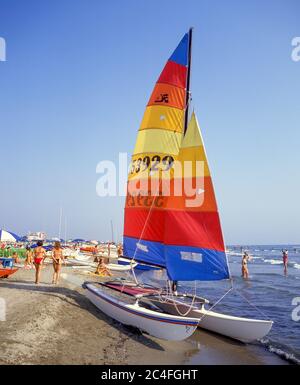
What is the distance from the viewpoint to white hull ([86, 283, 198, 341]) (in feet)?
28.6

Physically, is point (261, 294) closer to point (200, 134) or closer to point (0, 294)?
point (200, 134)

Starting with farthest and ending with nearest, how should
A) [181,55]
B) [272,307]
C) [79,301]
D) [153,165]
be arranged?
[272,307]
[181,55]
[153,165]
[79,301]

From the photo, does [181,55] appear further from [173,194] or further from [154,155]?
[173,194]

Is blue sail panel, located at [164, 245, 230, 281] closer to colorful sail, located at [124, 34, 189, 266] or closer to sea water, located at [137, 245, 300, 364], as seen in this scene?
sea water, located at [137, 245, 300, 364]

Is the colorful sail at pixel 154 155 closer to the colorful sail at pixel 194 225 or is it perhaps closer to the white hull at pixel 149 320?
the colorful sail at pixel 194 225

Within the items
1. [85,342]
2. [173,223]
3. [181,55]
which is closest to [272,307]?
[173,223]

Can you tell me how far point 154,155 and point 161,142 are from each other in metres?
0.62

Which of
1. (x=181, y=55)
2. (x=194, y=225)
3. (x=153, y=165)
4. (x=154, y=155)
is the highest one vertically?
(x=181, y=55)

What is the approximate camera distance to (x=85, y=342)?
28.5 ft

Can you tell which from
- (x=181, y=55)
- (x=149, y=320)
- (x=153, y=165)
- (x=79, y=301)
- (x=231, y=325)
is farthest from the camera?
(x=181, y=55)

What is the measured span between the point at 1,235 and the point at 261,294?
22.5 metres

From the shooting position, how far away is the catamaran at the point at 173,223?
10195 mm

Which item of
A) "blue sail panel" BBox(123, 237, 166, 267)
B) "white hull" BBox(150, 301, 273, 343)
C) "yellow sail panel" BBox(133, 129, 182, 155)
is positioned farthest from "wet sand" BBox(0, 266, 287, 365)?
"yellow sail panel" BBox(133, 129, 182, 155)

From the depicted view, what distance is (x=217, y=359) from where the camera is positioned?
8.98m
